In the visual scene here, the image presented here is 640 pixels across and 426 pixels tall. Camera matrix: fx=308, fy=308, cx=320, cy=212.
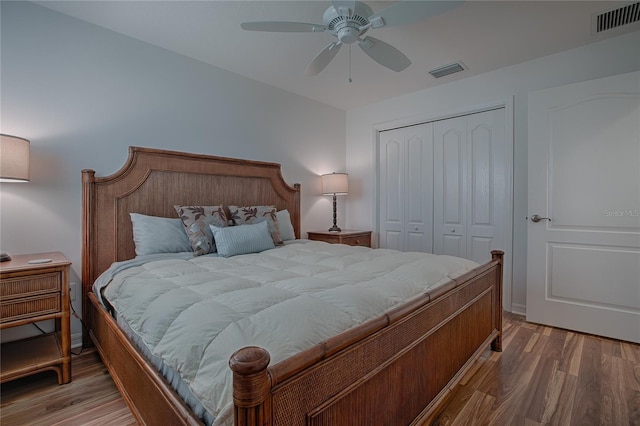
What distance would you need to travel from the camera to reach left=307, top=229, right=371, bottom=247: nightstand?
3652 mm

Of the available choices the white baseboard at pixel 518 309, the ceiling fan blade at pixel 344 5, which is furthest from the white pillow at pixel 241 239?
the white baseboard at pixel 518 309

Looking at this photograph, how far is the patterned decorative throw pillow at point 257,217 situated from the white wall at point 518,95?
1.74 meters

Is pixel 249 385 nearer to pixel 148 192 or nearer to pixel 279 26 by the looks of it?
pixel 279 26

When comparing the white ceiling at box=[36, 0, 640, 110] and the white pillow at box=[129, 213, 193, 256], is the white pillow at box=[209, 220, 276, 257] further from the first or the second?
the white ceiling at box=[36, 0, 640, 110]

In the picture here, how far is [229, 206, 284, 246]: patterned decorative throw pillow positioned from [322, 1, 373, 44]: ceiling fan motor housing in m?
1.65

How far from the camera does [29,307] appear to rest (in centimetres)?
178

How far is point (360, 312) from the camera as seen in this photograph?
1183 millimetres

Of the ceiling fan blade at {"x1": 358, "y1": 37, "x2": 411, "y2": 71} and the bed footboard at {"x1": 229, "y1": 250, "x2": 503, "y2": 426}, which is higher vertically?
the ceiling fan blade at {"x1": 358, "y1": 37, "x2": 411, "y2": 71}

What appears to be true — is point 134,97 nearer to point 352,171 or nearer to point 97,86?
point 97,86

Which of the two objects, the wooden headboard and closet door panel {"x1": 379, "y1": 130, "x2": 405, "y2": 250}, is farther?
closet door panel {"x1": 379, "y1": 130, "x2": 405, "y2": 250}

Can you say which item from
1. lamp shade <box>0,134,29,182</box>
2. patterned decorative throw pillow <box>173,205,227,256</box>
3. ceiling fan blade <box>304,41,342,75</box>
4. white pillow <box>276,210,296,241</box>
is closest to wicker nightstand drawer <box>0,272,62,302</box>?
lamp shade <box>0,134,29,182</box>

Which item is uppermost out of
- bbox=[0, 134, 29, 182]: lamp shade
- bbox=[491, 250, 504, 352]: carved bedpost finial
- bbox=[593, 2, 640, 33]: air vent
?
bbox=[593, 2, 640, 33]: air vent

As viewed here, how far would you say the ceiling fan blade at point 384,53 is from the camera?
202 cm

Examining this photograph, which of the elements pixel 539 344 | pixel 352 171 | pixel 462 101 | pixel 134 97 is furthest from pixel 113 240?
pixel 462 101
